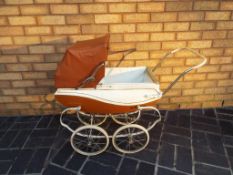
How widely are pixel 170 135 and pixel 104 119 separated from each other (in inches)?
33.3

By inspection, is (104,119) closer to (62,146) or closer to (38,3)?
(62,146)

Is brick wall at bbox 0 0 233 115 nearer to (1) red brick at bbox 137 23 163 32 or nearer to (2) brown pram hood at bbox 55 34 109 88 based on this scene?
(1) red brick at bbox 137 23 163 32

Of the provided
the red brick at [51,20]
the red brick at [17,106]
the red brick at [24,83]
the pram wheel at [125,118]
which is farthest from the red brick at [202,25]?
the red brick at [17,106]

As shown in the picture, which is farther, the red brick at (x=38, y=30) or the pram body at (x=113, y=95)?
the red brick at (x=38, y=30)

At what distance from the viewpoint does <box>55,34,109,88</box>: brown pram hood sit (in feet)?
7.52

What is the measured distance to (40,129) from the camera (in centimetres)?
315

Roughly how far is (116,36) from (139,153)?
1.42 meters

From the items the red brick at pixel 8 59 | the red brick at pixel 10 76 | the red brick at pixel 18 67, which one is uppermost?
the red brick at pixel 8 59

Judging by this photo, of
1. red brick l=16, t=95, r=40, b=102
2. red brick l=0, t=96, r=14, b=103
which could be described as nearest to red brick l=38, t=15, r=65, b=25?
red brick l=16, t=95, r=40, b=102

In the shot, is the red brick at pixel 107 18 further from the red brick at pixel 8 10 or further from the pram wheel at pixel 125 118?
the pram wheel at pixel 125 118

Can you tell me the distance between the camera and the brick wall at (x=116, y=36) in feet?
9.29

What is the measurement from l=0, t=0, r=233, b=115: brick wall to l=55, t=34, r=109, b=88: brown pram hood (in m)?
0.63

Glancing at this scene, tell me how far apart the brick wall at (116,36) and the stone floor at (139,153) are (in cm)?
A: 40

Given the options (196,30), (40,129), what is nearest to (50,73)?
(40,129)
